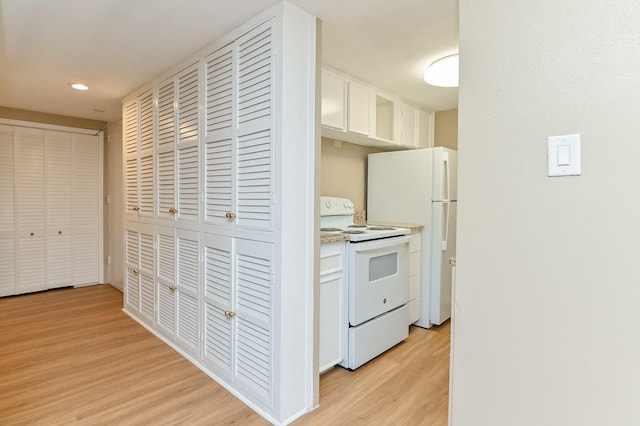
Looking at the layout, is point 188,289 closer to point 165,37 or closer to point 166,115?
point 166,115

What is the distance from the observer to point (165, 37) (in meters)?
2.13

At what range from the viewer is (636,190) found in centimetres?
88

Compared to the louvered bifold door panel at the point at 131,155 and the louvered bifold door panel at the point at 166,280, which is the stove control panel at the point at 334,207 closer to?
the louvered bifold door panel at the point at 166,280

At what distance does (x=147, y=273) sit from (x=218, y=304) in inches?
48.4

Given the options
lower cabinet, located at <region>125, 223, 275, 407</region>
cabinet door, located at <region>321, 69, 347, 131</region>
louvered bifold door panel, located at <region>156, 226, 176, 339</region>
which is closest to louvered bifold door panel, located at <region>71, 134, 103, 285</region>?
lower cabinet, located at <region>125, 223, 275, 407</region>

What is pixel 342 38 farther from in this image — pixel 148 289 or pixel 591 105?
pixel 148 289

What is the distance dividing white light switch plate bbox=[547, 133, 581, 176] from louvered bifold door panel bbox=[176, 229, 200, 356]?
206 centimetres

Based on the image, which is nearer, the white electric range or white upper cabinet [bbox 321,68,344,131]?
the white electric range

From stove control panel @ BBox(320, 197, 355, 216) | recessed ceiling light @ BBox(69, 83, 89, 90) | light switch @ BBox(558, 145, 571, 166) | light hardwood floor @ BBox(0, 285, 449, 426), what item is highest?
recessed ceiling light @ BBox(69, 83, 89, 90)

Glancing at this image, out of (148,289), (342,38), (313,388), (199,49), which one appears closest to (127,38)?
(199,49)

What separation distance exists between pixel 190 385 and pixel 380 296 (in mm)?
1412

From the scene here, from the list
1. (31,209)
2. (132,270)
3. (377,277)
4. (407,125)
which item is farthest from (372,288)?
(31,209)

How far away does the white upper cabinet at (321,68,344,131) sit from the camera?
2.57m

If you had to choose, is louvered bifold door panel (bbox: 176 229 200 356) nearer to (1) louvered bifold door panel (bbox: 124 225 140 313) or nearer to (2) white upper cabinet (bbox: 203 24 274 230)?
(2) white upper cabinet (bbox: 203 24 274 230)
